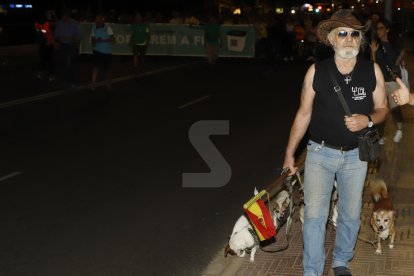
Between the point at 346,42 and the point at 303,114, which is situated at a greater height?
the point at 346,42

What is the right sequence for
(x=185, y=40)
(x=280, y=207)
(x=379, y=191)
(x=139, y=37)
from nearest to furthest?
(x=379, y=191) → (x=280, y=207) → (x=139, y=37) → (x=185, y=40)

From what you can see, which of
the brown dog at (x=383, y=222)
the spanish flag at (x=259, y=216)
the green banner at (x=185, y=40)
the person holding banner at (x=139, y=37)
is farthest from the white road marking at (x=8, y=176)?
the green banner at (x=185, y=40)

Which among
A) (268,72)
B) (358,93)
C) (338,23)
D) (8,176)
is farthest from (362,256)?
(268,72)

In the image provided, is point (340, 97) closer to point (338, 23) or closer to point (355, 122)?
point (355, 122)

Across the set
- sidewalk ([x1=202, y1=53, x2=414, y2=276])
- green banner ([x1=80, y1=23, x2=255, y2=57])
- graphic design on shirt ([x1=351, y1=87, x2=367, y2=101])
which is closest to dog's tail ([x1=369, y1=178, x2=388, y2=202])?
sidewalk ([x1=202, y1=53, x2=414, y2=276])

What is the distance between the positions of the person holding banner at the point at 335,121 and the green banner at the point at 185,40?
21784mm

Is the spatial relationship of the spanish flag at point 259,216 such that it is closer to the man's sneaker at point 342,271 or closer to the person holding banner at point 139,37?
the man's sneaker at point 342,271

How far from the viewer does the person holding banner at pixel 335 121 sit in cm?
431

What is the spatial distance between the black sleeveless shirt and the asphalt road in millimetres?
1800

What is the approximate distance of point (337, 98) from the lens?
4.30 m

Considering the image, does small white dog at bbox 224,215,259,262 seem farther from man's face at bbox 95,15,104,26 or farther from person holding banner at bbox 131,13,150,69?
person holding banner at bbox 131,13,150,69

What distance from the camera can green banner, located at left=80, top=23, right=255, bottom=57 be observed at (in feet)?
86.2

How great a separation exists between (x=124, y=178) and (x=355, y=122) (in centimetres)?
454

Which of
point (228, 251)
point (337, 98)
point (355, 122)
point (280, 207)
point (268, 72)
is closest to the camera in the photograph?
point (355, 122)
